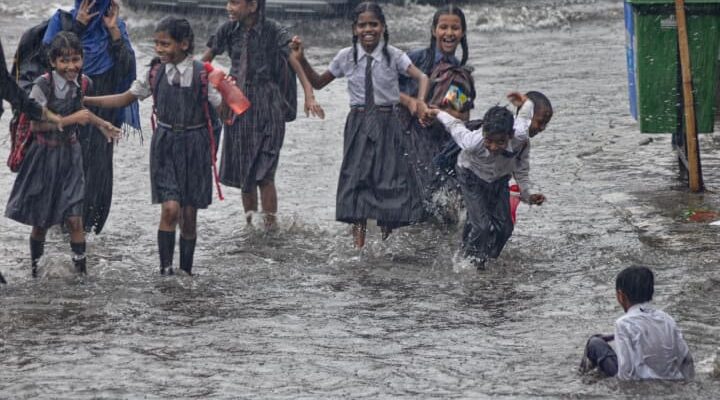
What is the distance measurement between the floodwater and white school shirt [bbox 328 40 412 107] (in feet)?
2.90

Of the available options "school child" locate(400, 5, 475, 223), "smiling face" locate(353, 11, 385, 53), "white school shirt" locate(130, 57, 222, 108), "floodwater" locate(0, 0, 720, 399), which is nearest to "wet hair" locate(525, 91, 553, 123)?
"school child" locate(400, 5, 475, 223)

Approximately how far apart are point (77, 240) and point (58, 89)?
819 mm

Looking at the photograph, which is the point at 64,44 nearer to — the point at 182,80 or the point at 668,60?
the point at 182,80

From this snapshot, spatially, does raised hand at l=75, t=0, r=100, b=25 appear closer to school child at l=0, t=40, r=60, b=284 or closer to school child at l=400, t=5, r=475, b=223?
school child at l=0, t=40, r=60, b=284

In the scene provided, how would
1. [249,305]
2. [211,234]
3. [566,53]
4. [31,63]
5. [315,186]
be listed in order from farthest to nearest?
1. [566,53]
2. [315,186]
3. [211,234]
4. [31,63]
5. [249,305]

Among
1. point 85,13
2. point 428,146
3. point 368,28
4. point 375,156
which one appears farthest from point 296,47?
point 85,13

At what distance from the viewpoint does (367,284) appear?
843 centimetres

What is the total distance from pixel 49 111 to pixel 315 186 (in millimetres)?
3391

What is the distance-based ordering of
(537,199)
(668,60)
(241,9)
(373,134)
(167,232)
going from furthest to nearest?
1. (668,60)
2. (241,9)
3. (373,134)
4. (167,232)
5. (537,199)

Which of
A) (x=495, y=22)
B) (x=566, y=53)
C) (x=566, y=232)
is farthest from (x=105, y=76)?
(x=495, y=22)

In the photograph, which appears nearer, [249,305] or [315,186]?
[249,305]

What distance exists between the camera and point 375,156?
925cm

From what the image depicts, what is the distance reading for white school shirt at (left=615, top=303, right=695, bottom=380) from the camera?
20.4 feet

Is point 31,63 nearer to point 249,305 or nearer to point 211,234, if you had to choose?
point 211,234
